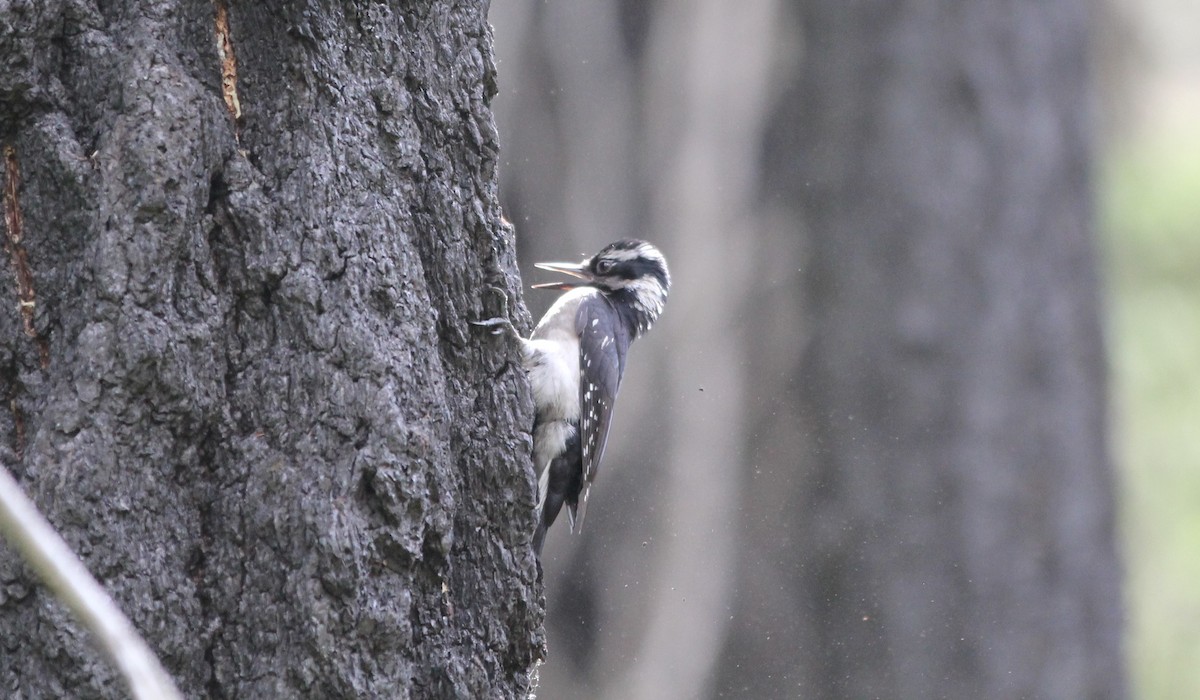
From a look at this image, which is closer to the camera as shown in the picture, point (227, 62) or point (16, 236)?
point (16, 236)

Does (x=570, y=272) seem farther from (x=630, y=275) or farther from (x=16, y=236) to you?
(x=16, y=236)

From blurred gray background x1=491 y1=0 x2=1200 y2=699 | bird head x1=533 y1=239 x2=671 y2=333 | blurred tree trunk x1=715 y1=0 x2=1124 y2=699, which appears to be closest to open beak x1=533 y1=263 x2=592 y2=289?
bird head x1=533 y1=239 x2=671 y2=333

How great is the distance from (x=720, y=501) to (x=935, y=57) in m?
2.05

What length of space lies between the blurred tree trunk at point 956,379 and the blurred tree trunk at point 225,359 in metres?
2.76

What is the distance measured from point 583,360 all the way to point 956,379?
1.60 metres

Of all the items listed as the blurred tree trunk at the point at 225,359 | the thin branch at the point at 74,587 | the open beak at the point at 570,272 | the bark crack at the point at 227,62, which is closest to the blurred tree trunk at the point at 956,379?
the open beak at the point at 570,272

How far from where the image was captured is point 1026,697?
4863mm

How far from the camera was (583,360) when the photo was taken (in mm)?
4105

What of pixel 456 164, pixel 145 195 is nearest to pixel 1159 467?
pixel 456 164

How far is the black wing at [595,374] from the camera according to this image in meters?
4.03

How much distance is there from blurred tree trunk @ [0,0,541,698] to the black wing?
62.0 inches

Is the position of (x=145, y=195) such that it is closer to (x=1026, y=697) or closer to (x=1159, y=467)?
(x=1026, y=697)

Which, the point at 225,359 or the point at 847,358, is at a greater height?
the point at 225,359

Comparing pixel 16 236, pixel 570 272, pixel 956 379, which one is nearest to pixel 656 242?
pixel 570 272
